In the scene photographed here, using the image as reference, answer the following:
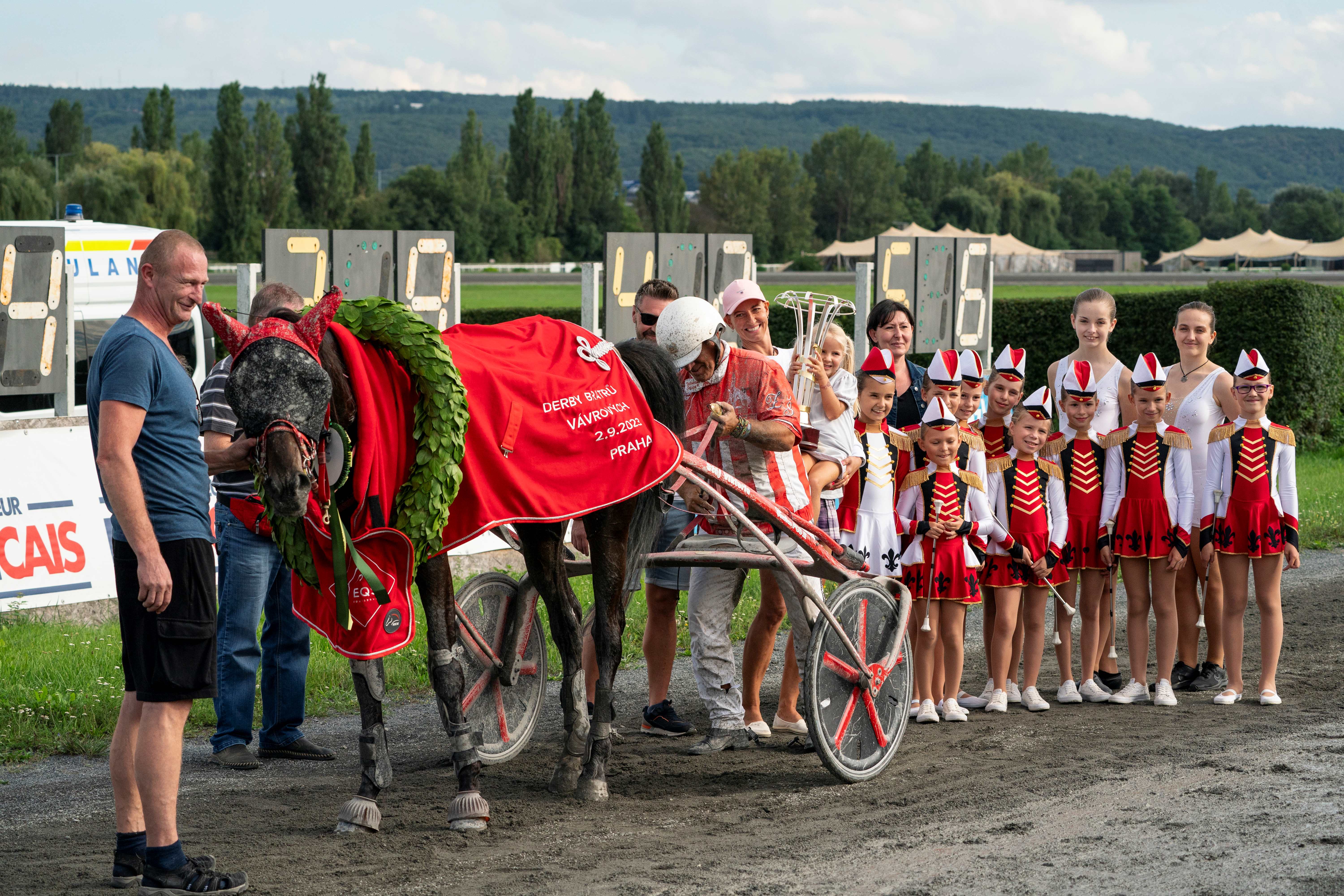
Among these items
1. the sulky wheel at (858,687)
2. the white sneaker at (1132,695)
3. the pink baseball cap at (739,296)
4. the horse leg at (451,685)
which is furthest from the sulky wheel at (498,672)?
the white sneaker at (1132,695)

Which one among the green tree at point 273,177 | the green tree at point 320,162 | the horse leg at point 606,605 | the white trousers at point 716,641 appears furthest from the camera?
the green tree at point 320,162

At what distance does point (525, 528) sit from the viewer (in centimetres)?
495

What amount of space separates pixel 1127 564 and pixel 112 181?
4539cm

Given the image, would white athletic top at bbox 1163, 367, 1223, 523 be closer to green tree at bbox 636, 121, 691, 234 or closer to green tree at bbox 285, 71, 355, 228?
green tree at bbox 285, 71, 355, 228

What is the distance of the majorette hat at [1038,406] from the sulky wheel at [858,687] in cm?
131

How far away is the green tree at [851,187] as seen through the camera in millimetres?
112062

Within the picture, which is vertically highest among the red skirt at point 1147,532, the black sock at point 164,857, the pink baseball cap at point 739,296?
the pink baseball cap at point 739,296

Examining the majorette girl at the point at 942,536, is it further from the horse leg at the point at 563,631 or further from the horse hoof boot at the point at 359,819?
the horse hoof boot at the point at 359,819

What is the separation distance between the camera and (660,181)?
258ft

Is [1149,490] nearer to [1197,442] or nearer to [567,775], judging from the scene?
[1197,442]

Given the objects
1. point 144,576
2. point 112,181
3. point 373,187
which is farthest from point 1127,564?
point 373,187

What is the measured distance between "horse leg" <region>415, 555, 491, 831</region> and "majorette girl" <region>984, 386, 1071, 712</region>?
2.65 m

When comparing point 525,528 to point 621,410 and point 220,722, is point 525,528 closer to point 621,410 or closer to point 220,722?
point 621,410

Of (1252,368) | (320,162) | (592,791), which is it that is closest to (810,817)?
(592,791)
